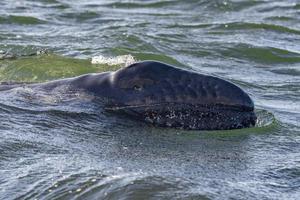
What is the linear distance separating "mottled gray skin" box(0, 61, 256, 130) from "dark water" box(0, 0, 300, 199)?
3.4 inches

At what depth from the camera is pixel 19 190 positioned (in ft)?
14.1

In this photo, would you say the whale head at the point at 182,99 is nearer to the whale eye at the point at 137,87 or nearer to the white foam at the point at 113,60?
the whale eye at the point at 137,87

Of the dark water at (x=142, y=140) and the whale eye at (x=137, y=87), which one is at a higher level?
the whale eye at (x=137, y=87)

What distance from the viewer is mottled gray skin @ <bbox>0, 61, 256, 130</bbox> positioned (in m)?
5.54

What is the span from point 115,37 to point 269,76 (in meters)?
2.67

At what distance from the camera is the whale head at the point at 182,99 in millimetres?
5539

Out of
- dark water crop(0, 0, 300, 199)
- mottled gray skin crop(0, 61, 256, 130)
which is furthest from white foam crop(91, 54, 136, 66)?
mottled gray skin crop(0, 61, 256, 130)

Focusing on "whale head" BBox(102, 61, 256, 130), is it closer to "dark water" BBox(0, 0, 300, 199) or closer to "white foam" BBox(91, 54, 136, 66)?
"dark water" BBox(0, 0, 300, 199)

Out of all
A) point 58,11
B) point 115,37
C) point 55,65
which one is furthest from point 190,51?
point 58,11

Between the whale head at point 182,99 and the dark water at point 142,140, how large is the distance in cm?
9

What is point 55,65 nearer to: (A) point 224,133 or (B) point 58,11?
(A) point 224,133

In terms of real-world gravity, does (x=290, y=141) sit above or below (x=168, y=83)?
below

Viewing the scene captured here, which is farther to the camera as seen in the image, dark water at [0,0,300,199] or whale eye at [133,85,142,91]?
whale eye at [133,85,142,91]

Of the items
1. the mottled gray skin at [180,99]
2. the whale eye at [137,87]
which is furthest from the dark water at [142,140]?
the whale eye at [137,87]
